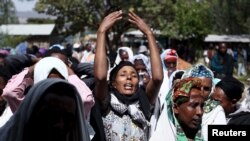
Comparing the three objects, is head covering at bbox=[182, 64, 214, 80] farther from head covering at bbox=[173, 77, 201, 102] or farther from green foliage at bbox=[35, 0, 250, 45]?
green foliage at bbox=[35, 0, 250, 45]

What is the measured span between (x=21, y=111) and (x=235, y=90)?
3.31m

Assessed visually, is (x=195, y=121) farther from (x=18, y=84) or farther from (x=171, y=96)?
(x=18, y=84)

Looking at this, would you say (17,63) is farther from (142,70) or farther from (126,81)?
(142,70)

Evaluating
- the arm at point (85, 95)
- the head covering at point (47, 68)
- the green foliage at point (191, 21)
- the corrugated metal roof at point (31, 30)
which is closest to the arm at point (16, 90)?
the arm at point (85, 95)

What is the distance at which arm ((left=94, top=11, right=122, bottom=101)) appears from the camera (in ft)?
15.4

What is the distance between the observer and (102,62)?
4797mm

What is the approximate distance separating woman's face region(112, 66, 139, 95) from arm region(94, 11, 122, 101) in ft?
0.51

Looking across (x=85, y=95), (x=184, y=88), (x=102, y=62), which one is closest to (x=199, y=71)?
(x=102, y=62)

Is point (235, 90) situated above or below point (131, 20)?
below

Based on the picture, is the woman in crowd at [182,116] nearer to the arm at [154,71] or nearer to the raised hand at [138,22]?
the arm at [154,71]

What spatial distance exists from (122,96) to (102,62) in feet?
1.03

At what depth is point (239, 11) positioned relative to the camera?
→ 2034 inches

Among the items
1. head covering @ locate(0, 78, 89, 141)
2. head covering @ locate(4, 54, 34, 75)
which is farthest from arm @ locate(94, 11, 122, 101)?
head covering @ locate(0, 78, 89, 141)

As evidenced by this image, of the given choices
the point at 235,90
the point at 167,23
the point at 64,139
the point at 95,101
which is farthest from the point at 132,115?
the point at 167,23
